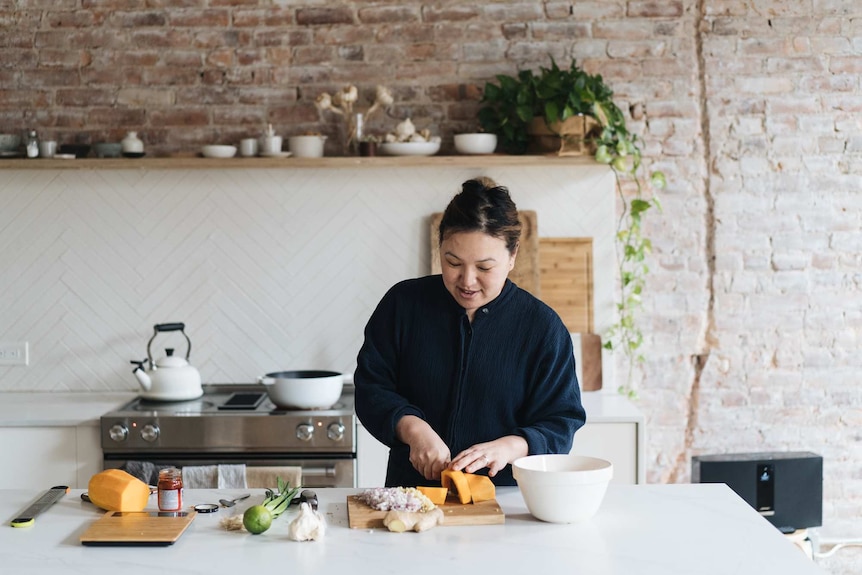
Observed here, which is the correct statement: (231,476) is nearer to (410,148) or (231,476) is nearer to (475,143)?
(410,148)

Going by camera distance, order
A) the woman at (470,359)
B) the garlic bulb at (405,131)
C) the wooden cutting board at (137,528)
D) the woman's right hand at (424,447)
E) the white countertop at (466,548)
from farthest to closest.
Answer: the garlic bulb at (405,131) → the woman at (470,359) → the woman's right hand at (424,447) → the wooden cutting board at (137,528) → the white countertop at (466,548)

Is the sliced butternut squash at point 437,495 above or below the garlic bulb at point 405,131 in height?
below

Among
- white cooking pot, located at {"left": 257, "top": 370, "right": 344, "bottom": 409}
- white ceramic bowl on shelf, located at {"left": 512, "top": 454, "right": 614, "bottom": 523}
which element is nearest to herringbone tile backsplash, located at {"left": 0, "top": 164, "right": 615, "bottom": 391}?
white cooking pot, located at {"left": 257, "top": 370, "right": 344, "bottom": 409}

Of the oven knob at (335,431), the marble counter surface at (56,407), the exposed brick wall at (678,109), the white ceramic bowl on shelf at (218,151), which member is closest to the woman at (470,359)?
the oven knob at (335,431)

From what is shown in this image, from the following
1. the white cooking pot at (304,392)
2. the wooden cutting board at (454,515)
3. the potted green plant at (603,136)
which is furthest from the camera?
the potted green plant at (603,136)

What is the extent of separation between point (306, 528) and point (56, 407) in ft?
7.29

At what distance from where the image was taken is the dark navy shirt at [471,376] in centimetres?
252

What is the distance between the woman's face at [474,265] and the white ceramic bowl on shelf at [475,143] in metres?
1.57

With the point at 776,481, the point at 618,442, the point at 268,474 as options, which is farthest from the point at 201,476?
the point at 776,481

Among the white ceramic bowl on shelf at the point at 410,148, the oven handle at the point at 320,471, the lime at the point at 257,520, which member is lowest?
the oven handle at the point at 320,471

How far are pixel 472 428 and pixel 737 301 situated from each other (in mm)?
2072

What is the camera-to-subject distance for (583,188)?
4215mm

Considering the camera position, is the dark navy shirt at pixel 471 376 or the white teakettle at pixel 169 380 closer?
the dark navy shirt at pixel 471 376

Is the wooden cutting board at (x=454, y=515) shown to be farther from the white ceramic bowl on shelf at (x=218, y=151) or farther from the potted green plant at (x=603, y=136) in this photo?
the white ceramic bowl on shelf at (x=218, y=151)
